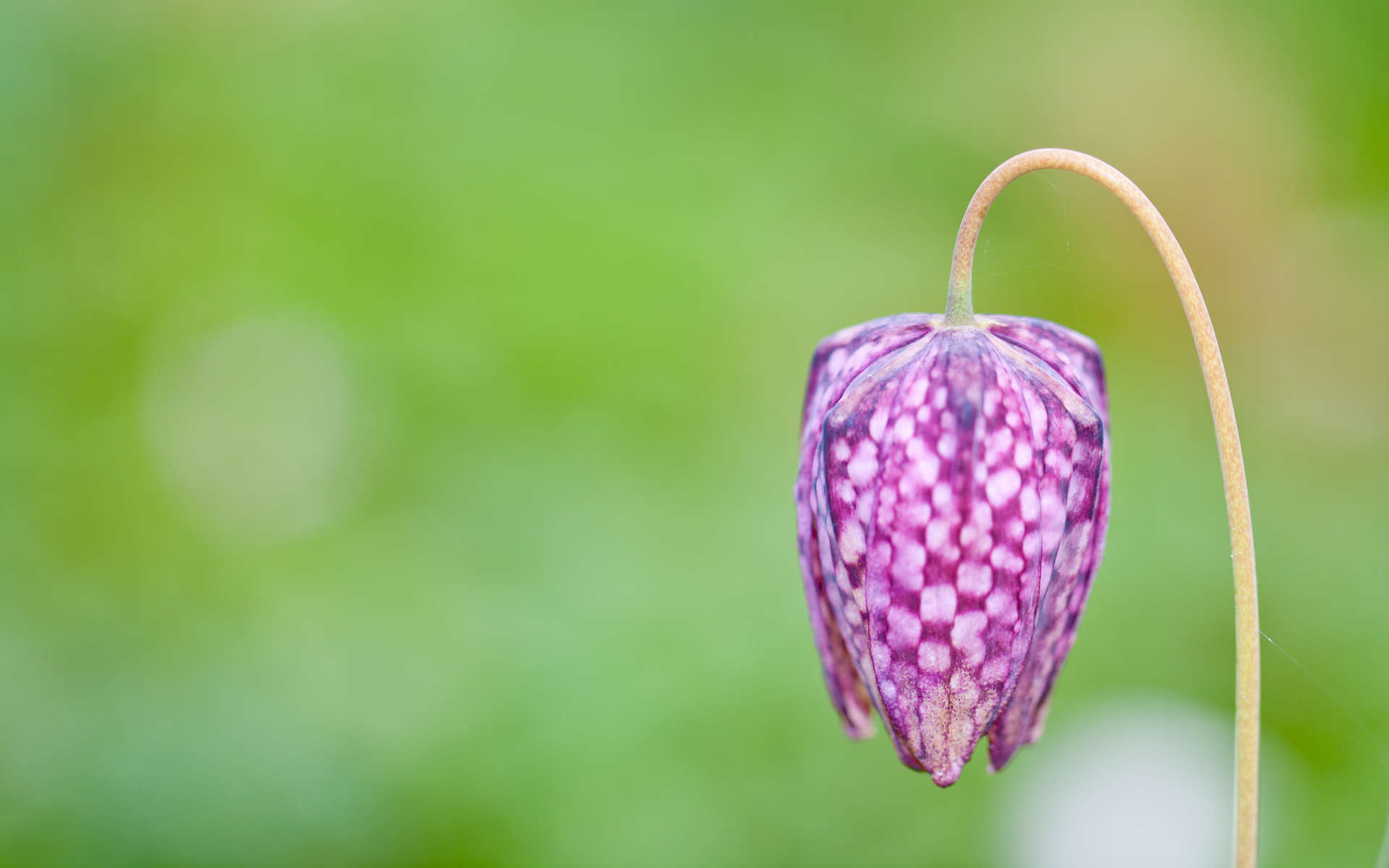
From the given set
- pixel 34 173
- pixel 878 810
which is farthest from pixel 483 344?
pixel 878 810

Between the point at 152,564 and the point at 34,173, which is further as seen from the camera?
the point at 34,173

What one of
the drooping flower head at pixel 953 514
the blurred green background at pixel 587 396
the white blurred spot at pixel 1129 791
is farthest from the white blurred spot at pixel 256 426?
the drooping flower head at pixel 953 514

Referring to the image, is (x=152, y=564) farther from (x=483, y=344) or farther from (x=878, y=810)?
(x=878, y=810)

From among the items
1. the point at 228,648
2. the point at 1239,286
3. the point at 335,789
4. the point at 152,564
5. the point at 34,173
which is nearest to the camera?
the point at 335,789

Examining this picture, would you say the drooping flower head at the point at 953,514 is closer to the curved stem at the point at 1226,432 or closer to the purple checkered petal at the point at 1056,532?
the purple checkered petal at the point at 1056,532

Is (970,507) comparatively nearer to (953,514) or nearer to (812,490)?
(953,514)

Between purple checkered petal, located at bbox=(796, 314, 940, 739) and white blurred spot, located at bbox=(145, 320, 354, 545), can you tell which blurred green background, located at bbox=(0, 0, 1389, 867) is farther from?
purple checkered petal, located at bbox=(796, 314, 940, 739)
